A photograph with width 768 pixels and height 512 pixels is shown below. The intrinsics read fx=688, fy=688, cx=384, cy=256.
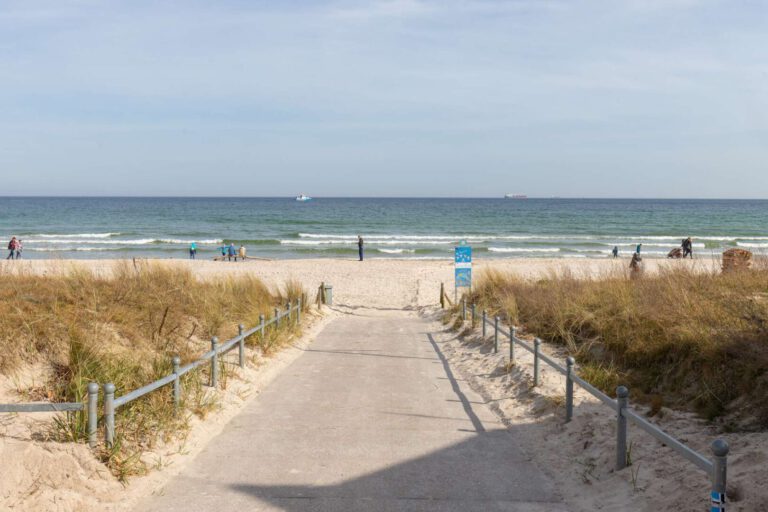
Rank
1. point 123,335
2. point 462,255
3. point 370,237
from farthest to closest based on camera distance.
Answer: point 370,237, point 462,255, point 123,335

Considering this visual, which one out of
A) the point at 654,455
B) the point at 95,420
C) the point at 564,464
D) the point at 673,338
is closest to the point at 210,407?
the point at 95,420

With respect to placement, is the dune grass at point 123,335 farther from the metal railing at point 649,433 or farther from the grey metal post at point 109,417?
the metal railing at point 649,433

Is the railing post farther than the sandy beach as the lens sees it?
No

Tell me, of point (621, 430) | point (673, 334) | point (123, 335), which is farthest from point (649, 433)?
point (123, 335)

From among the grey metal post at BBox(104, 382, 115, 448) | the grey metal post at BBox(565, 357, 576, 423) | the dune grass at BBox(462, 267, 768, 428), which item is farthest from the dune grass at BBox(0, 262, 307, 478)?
the dune grass at BBox(462, 267, 768, 428)

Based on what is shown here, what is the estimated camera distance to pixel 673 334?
905 cm

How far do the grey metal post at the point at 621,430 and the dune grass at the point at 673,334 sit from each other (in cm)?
131

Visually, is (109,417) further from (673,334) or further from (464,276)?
(464,276)

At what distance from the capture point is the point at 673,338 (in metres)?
8.97

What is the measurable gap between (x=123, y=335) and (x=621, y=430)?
7.11m

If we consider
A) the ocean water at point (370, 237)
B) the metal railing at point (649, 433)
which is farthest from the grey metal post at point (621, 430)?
the ocean water at point (370, 237)

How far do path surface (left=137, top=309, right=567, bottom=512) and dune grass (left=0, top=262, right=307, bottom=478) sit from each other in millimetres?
678

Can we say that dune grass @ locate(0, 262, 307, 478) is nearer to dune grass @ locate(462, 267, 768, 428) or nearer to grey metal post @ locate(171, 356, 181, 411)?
grey metal post @ locate(171, 356, 181, 411)

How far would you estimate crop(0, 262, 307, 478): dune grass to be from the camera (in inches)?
276
